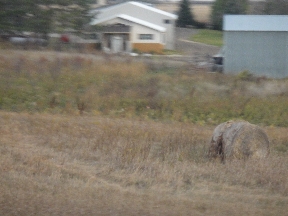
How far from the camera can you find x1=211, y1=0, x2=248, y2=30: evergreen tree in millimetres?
56406

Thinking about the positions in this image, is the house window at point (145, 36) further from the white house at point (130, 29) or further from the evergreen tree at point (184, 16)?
the evergreen tree at point (184, 16)

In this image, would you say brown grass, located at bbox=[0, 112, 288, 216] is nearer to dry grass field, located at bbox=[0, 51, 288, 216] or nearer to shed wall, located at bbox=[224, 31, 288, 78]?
dry grass field, located at bbox=[0, 51, 288, 216]

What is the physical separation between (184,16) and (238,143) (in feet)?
174

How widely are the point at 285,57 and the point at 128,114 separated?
1442cm

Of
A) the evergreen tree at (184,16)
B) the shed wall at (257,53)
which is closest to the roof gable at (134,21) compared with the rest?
the shed wall at (257,53)

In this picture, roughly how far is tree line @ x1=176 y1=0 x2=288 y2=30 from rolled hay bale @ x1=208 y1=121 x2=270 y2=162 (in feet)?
138

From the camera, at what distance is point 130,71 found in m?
24.7

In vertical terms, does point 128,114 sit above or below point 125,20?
below

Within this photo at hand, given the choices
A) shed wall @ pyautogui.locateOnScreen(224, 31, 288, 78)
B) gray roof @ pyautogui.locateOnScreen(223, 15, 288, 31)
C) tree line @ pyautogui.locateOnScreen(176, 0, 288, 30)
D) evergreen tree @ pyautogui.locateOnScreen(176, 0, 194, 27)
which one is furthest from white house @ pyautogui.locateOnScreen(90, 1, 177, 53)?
evergreen tree @ pyautogui.locateOnScreen(176, 0, 194, 27)

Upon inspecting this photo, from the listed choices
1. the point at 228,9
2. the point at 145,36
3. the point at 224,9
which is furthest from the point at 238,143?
the point at 224,9

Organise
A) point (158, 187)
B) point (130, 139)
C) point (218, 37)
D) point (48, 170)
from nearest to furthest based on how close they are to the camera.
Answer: point (158, 187)
point (48, 170)
point (130, 139)
point (218, 37)

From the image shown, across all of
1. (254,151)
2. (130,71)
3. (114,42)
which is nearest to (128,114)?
(130,71)

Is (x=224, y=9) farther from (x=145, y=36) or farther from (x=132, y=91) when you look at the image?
(x=132, y=91)

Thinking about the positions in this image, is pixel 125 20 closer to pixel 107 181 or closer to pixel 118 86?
pixel 118 86
